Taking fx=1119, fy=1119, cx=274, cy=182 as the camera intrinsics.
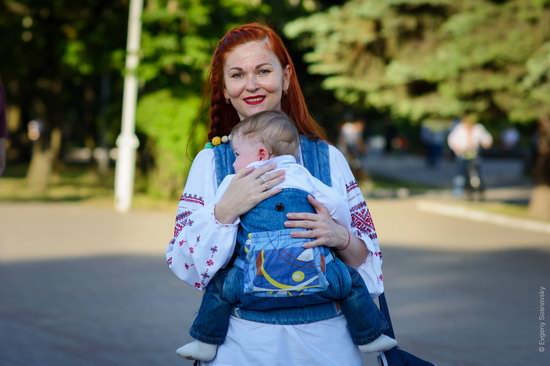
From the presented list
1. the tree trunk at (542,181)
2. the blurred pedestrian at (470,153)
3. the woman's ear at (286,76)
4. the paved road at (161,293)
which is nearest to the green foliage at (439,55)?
the tree trunk at (542,181)

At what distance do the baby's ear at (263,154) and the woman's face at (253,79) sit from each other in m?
0.24

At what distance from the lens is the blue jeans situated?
3227mm

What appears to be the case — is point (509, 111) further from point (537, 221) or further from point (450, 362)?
point (450, 362)

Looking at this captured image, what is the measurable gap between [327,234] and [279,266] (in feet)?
0.60

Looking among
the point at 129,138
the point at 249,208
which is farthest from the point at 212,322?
the point at 129,138

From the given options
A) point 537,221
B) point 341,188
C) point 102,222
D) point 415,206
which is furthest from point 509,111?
point 341,188

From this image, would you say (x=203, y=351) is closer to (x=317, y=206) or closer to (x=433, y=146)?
(x=317, y=206)

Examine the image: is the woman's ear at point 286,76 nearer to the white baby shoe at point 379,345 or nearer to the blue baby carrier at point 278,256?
the blue baby carrier at point 278,256

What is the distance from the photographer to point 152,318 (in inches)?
→ 337

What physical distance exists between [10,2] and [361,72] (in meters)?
8.44

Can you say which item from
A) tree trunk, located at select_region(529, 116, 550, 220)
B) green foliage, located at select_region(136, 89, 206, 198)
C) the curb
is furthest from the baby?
green foliage, located at select_region(136, 89, 206, 198)

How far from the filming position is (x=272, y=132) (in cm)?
328

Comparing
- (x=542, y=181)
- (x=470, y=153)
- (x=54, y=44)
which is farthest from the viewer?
(x=54, y=44)

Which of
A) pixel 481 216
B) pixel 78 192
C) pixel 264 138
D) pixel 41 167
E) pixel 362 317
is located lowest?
pixel 78 192
